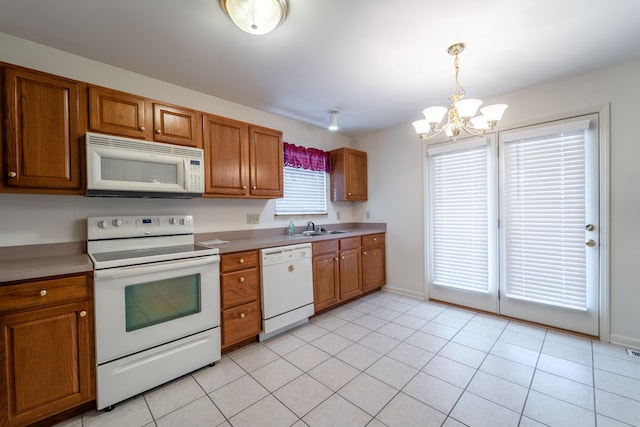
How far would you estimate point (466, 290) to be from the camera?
3.17 metres

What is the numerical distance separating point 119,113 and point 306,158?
206 centimetres

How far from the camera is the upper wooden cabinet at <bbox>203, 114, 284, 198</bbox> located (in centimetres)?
242

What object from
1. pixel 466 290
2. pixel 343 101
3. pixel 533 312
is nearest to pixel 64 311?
pixel 343 101

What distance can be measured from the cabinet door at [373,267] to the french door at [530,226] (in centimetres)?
83

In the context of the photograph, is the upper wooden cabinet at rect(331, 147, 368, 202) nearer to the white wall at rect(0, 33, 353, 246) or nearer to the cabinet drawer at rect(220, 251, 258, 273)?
the white wall at rect(0, 33, 353, 246)

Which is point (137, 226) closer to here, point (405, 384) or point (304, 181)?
point (304, 181)

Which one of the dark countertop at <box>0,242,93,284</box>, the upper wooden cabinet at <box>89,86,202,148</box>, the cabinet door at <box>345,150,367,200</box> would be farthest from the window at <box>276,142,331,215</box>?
the dark countertop at <box>0,242,93,284</box>

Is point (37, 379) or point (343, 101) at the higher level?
point (343, 101)

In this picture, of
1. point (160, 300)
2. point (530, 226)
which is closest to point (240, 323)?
point (160, 300)

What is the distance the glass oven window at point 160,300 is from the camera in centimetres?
172

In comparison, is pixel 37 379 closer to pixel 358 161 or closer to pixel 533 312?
pixel 358 161

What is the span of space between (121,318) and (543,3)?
323 centimetres

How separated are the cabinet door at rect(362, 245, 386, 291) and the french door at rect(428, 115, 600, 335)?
2.73 ft

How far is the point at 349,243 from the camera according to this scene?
334 cm
